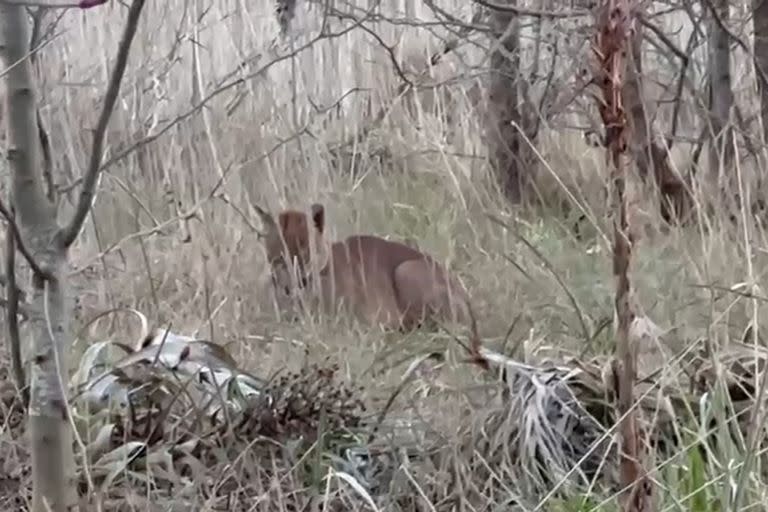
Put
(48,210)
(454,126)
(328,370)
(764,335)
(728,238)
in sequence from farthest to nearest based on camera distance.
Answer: (454,126) < (728,238) < (764,335) < (328,370) < (48,210)

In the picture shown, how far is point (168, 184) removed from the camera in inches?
168

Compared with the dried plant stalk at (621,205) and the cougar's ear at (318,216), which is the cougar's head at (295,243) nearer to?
the cougar's ear at (318,216)

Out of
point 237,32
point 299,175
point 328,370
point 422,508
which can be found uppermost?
point 237,32

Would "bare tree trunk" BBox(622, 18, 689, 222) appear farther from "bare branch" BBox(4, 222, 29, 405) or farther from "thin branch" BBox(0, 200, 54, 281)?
"thin branch" BBox(0, 200, 54, 281)

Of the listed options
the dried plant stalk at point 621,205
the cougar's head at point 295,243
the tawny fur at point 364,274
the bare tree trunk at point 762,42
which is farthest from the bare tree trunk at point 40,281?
the bare tree trunk at point 762,42

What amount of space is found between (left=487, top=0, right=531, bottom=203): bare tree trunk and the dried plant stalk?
2.77 m

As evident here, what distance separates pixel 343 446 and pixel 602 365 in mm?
482

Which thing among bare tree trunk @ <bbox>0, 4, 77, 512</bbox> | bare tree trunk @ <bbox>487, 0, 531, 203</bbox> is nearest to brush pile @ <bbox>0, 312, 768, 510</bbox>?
bare tree trunk @ <bbox>0, 4, 77, 512</bbox>

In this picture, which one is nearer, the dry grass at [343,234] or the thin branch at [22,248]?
the thin branch at [22,248]

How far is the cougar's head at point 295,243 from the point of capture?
11.1 ft

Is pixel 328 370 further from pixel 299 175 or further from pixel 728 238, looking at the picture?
pixel 299 175

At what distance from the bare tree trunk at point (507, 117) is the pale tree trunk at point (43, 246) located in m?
2.60

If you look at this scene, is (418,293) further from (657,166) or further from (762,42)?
(762,42)

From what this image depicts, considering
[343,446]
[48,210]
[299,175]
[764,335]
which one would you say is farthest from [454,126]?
[48,210]
